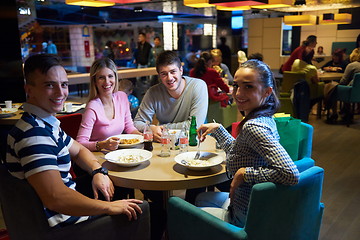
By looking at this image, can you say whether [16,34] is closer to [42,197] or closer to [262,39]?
[42,197]

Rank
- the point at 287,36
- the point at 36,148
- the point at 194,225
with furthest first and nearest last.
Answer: the point at 287,36
the point at 194,225
the point at 36,148

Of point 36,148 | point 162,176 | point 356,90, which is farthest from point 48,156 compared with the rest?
point 356,90

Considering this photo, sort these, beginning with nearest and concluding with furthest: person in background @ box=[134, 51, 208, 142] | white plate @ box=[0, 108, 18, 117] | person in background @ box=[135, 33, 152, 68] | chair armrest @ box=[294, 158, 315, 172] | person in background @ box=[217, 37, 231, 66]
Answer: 1. chair armrest @ box=[294, 158, 315, 172]
2. person in background @ box=[134, 51, 208, 142]
3. white plate @ box=[0, 108, 18, 117]
4. person in background @ box=[135, 33, 152, 68]
5. person in background @ box=[217, 37, 231, 66]

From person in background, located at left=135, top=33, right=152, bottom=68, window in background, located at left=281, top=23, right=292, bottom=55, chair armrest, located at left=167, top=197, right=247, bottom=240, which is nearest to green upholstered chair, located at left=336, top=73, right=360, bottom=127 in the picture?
person in background, located at left=135, top=33, right=152, bottom=68

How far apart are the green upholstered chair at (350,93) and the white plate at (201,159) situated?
194 inches

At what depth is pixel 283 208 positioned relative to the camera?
142 cm

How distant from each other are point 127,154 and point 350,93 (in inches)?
208

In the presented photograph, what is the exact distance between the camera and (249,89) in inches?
62.5

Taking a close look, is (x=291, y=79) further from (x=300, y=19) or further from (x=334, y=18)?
(x=334, y=18)

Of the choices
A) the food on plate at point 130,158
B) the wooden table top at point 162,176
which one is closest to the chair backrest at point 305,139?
the wooden table top at point 162,176

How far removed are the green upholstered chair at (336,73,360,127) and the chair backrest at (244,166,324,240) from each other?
5141 mm

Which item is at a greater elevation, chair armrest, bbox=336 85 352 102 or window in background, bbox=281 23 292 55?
window in background, bbox=281 23 292 55

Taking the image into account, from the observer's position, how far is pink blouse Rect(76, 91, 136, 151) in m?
2.28

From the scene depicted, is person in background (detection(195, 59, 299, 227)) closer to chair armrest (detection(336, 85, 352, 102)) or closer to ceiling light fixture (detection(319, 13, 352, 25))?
chair armrest (detection(336, 85, 352, 102))
